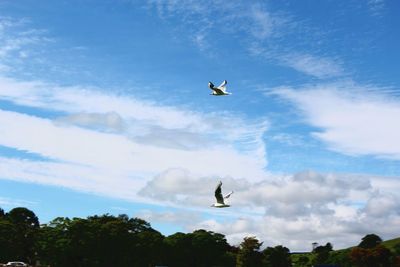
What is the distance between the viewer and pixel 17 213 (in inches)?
7554

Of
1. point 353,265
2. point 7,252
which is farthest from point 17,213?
point 353,265

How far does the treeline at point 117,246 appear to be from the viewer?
123812 millimetres

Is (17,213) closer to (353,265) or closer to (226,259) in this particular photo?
(226,259)

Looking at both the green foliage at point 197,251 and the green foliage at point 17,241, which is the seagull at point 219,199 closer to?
the green foliage at point 17,241

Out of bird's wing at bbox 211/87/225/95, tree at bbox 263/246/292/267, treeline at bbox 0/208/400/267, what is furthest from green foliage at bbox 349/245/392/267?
bird's wing at bbox 211/87/225/95

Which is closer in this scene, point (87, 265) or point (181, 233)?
point (87, 265)

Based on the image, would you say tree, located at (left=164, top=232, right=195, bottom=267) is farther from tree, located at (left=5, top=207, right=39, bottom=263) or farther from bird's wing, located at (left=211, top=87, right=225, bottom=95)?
bird's wing, located at (left=211, top=87, right=225, bottom=95)

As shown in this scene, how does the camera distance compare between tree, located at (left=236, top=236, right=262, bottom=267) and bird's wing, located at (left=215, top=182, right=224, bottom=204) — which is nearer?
bird's wing, located at (left=215, top=182, right=224, bottom=204)

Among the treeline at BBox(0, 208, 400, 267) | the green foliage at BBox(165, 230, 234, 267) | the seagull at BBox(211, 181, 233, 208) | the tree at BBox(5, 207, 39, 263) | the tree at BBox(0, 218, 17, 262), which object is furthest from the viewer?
the green foliage at BBox(165, 230, 234, 267)

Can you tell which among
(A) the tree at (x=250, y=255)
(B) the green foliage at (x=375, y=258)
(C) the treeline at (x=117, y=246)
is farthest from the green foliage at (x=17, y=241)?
(B) the green foliage at (x=375, y=258)

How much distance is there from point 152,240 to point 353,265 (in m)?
69.6

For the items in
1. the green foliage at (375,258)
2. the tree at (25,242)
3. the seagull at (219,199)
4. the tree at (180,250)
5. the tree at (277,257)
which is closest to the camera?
the seagull at (219,199)

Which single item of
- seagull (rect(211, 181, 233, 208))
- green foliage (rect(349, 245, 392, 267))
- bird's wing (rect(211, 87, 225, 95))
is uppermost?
green foliage (rect(349, 245, 392, 267))

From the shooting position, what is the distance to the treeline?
123812 millimetres
